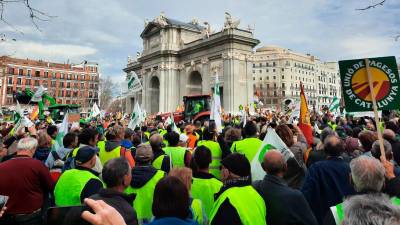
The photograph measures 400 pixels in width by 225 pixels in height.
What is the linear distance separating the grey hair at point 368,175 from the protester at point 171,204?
164 centimetres

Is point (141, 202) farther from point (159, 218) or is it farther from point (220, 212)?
point (159, 218)

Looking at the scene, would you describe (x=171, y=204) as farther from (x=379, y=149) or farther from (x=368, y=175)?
(x=379, y=149)

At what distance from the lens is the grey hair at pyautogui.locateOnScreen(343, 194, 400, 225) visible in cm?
175

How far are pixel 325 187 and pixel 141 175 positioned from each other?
2.37m

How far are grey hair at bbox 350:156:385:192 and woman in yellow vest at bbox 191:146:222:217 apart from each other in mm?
1655

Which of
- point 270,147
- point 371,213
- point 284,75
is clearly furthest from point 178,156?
point 284,75

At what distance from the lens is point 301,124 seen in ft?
24.7

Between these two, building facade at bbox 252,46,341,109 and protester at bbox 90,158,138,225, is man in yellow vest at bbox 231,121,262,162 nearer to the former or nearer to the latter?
protester at bbox 90,158,138,225

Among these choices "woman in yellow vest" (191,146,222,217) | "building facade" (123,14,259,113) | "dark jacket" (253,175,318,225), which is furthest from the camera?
"building facade" (123,14,259,113)

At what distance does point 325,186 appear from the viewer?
403cm

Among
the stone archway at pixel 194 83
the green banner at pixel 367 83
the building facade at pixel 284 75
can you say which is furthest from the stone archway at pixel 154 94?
the building facade at pixel 284 75

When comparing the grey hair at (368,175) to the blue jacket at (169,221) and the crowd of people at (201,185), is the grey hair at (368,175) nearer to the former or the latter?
the crowd of people at (201,185)

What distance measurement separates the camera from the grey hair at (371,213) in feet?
5.74

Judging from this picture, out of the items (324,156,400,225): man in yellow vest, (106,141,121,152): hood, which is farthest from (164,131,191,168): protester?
(324,156,400,225): man in yellow vest
